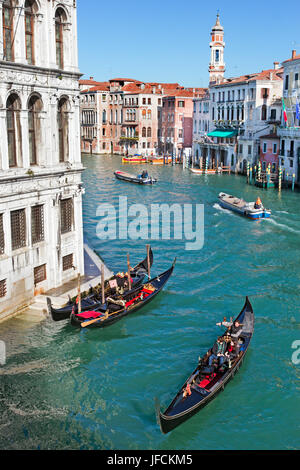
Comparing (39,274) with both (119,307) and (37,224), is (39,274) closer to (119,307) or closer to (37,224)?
(37,224)

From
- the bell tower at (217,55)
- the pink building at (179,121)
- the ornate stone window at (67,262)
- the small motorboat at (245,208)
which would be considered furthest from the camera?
the pink building at (179,121)

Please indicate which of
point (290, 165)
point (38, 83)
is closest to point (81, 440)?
point (38, 83)

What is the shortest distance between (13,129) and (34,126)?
0.88 m

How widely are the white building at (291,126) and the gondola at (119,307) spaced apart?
98.7 feet

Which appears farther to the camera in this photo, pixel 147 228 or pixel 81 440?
pixel 147 228

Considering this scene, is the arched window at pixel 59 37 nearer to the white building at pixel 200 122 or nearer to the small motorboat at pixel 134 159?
the white building at pixel 200 122

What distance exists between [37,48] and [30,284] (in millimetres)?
7308

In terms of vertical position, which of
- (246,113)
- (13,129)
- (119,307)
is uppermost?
(246,113)

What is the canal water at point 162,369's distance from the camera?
11.4m

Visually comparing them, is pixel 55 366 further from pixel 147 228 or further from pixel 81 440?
→ pixel 147 228

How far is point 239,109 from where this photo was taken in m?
58.4

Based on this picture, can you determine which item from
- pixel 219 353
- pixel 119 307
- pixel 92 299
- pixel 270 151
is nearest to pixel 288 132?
pixel 270 151

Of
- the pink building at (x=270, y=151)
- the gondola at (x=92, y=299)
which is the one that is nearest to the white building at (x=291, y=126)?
the pink building at (x=270, y=151)

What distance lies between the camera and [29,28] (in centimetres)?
1528
